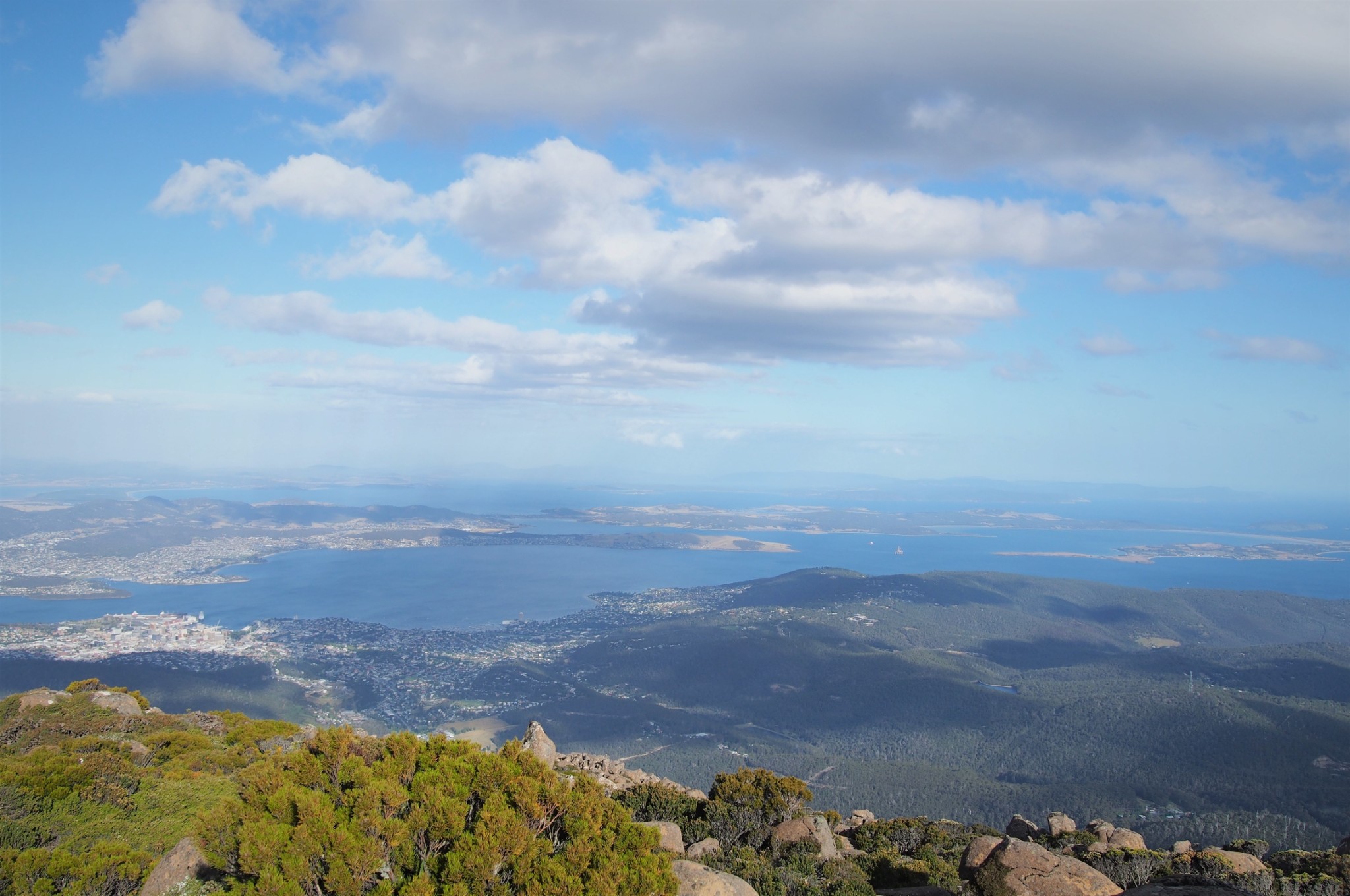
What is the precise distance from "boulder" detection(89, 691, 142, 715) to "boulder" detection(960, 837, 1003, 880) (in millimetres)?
26522

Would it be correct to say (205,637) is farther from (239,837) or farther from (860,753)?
(239,837)

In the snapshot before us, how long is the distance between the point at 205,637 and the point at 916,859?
8477cm

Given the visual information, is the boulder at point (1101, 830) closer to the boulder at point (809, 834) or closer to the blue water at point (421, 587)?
the boulder at point (809, 834)

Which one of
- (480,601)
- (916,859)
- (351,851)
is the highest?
(351,851)

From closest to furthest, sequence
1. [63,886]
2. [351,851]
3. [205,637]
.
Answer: [351,851] → [63,886] → [205,637]

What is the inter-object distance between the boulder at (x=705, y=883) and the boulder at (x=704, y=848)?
448cm

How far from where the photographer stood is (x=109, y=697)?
2673 cm

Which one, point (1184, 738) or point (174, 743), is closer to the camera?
point (174, 743)

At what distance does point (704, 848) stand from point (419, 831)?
8.70 meters

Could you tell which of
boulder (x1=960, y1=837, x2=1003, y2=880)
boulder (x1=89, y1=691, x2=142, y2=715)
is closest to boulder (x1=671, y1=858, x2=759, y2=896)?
boulder (x1=960, y1=837, x2=1003, y2=880)

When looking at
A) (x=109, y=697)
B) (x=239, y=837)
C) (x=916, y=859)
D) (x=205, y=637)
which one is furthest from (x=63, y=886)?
(x=205, y=637)

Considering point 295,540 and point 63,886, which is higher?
point 63,886

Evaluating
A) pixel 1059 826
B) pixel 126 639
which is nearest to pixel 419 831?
pixel 1059 826

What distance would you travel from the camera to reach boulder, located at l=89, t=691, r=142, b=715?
25828 mm
